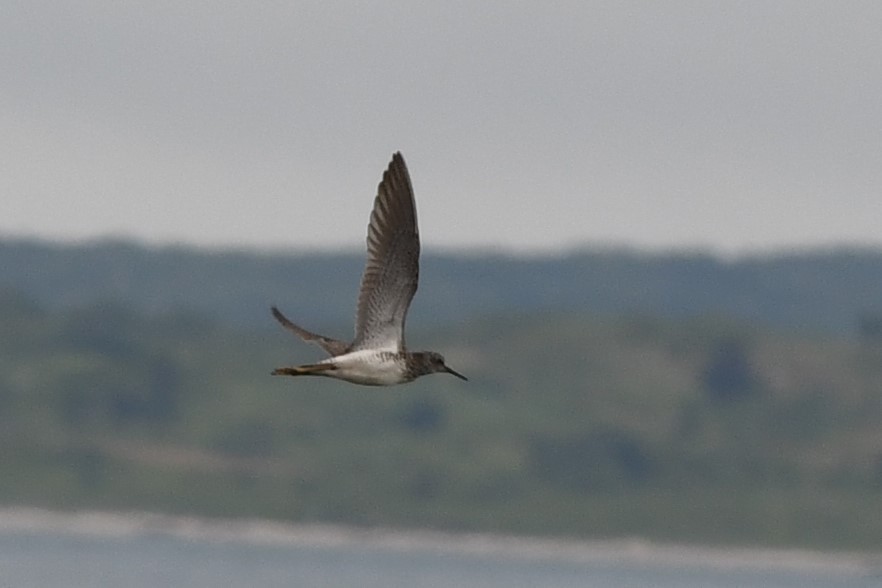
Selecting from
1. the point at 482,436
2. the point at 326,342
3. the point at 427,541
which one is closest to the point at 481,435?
the point at 482,436

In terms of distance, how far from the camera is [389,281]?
29.1 m

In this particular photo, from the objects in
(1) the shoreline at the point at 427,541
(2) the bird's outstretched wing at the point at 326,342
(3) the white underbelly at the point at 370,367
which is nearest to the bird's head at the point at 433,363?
(3) the white underbelly at the point at 370,367

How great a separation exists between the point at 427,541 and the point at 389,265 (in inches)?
5375

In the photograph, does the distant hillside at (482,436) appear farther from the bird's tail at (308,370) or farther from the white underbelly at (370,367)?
the bird's tail at (308,370)

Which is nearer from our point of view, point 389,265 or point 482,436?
point 389,265

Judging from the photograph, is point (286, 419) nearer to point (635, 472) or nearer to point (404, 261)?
point (635, 472)

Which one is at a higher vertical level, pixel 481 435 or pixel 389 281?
pixel 481 435

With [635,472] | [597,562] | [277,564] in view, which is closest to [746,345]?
[635,472]

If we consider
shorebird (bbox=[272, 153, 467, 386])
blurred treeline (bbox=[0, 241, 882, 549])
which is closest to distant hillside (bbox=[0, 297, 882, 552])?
blurred treeline (bbox=[0, 241, 882, 549])

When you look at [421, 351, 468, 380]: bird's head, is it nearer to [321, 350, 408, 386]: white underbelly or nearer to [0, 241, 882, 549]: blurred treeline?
[321, 350, 408, 386]: white underbelly

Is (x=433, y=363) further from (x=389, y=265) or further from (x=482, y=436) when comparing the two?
(x=482, y=436)

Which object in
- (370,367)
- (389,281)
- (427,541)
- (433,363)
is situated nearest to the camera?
(370,367)

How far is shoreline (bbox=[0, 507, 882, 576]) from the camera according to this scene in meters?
155

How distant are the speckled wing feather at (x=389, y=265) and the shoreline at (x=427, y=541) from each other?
121734mm
